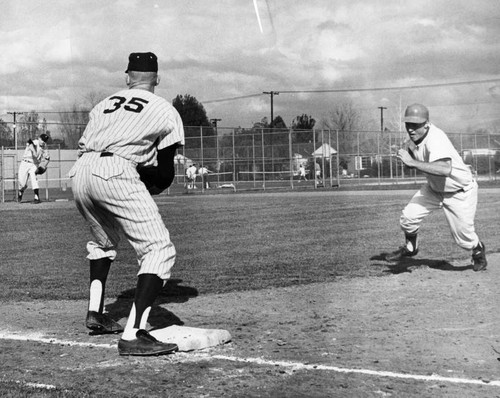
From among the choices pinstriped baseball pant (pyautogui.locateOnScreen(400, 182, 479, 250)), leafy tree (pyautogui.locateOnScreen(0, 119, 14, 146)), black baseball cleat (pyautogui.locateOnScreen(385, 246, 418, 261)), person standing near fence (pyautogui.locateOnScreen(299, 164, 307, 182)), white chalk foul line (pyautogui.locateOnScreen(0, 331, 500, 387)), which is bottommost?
white chalk foul line (pyautogui.locateOnScreen(0, 331, 500, 387))

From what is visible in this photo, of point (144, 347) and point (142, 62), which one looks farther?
point (142, 62)

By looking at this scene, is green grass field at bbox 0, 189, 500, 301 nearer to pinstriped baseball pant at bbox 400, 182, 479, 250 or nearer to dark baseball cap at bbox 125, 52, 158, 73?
pinstriped baseball pant at bbox 400, 182, 479, 250

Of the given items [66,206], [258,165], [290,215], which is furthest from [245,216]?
[258,165]

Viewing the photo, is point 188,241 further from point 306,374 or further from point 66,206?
point 66,206

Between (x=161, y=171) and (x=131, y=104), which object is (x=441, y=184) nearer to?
(x=161, y=171)

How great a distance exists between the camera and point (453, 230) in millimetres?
7605

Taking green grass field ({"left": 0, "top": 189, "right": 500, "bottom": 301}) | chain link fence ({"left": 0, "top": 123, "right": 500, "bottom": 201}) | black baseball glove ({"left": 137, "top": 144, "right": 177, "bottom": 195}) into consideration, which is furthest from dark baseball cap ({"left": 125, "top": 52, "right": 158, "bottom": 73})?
chain link fence ({"left": 0, "top": 123, "right": 500, "bottom": 201})

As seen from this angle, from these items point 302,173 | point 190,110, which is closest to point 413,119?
point 302,173

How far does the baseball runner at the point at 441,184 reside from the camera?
7145 mm

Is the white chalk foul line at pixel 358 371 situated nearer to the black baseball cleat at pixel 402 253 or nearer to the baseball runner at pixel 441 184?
the baseball runner at pixel 441 184

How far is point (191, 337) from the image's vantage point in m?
4.64

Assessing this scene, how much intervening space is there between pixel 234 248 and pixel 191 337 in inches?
247

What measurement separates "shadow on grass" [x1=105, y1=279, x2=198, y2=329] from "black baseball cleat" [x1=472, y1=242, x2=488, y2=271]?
3021 mm

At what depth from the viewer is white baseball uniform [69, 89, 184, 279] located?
182 inches
